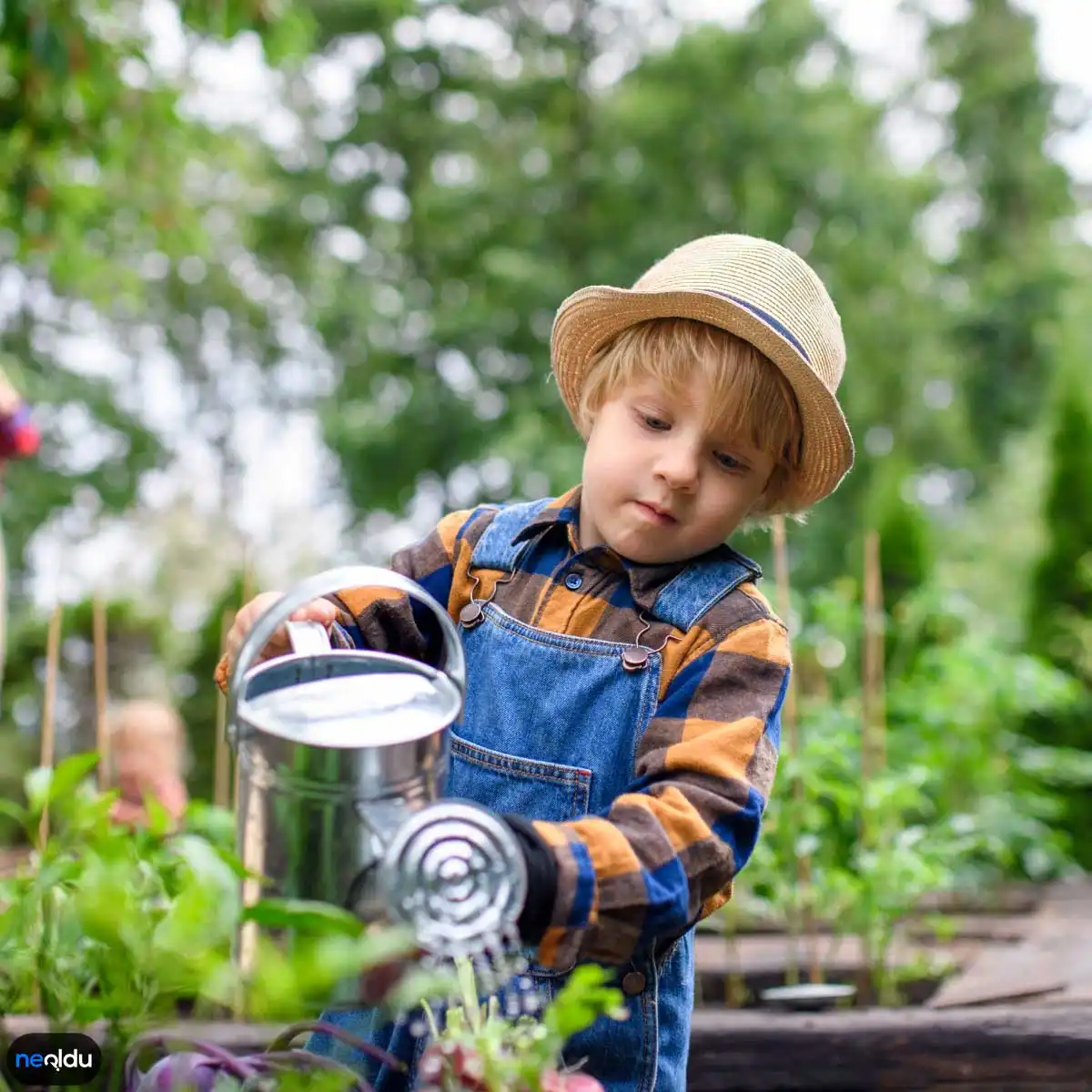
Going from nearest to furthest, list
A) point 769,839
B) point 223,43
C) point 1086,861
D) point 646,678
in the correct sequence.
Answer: point 646,678 < point 769,839 < point 223,43 < point 1086,861

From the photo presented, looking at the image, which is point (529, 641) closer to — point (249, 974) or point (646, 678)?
point (646, 678)

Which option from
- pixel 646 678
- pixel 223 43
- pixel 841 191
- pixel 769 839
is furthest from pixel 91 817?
pixel 841 191

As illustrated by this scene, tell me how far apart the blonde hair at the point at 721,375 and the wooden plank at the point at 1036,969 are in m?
1.43

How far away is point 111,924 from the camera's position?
2.35ft

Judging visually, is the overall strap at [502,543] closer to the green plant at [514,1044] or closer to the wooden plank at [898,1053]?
the green plant at [514,1044]

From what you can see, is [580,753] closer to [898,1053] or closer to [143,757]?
[898,1053]

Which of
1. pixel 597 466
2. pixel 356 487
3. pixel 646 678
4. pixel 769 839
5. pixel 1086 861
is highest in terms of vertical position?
pixel 356 487

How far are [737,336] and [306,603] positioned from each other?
1.80ft

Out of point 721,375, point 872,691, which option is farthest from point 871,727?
point 721,375

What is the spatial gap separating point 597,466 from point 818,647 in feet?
7.02

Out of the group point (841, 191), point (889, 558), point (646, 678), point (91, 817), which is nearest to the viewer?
point (646, 678)

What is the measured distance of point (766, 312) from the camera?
1.22m

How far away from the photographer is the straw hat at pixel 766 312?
48.3 inches

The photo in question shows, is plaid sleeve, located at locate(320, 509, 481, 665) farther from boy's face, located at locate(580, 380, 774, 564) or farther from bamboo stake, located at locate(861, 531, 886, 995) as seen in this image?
bamboo stake, located at locate(861, 531, 886, 995)
